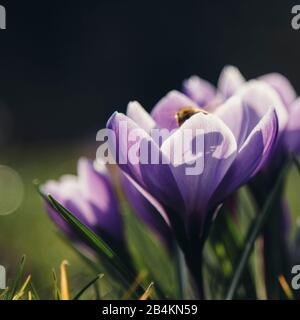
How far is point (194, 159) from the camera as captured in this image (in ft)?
1.82

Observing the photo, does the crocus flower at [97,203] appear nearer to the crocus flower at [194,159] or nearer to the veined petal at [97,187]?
the veined petal at [97,187]

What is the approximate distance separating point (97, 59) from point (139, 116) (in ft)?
11.0

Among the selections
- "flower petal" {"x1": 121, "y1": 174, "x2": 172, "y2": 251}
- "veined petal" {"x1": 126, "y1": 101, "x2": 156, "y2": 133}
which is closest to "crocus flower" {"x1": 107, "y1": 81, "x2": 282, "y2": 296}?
"veined petal" {"x1": 126, "y1": 101, "x2": 156, "y2": 133}

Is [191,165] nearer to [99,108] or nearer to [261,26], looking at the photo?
[261,26]

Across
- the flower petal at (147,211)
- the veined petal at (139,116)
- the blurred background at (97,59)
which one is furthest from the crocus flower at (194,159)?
the blurred background at (97,59)

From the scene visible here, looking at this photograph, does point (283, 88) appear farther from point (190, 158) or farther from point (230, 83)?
point (190, 158)

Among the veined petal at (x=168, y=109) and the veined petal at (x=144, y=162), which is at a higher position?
the veined petal at (x=168, y=109)

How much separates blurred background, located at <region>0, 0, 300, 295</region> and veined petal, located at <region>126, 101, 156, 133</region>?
230 cm

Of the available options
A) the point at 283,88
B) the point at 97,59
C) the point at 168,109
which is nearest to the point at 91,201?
the point at 168,109

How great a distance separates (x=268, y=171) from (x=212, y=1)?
281 cm

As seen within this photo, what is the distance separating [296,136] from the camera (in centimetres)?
71

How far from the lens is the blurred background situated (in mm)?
3283

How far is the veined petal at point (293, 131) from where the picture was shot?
71 centimetres

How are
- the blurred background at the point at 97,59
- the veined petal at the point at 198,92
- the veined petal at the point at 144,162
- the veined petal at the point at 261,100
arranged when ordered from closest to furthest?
the veined petal at the point at 144,162
the veined petal at the point at 261,100
the veined petal at the point at 198,92
the blurred background at the point at 97,59
